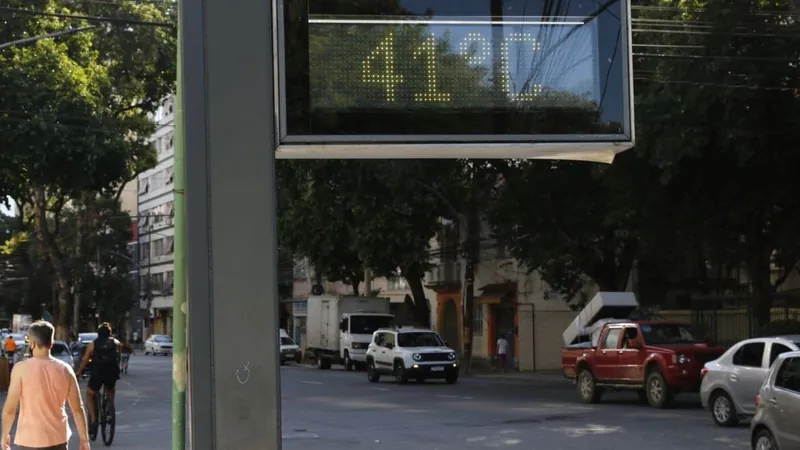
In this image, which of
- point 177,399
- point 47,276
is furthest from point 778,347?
point 47,276

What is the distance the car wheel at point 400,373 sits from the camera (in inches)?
1377

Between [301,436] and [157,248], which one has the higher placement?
[157,248]

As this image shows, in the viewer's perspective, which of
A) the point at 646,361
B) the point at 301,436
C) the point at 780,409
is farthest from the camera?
the point at 646,361

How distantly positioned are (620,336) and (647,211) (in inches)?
159

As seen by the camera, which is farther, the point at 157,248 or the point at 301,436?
the point at 157,248

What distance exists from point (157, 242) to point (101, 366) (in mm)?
87131

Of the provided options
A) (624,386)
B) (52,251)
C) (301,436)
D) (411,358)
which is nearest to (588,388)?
(624,386)

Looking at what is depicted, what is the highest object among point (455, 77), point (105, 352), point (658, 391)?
point (455, 77)

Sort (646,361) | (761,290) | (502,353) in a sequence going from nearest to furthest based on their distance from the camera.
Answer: (646,361)
(761,290)
(502,353)

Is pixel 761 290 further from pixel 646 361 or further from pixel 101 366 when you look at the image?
pixel 101 366

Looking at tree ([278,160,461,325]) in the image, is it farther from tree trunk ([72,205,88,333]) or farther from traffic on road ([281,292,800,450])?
tree trunk ([72,205,88,333])

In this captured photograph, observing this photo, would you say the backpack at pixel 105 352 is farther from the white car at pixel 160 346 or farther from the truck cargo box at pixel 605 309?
the white car at pixel 160 346

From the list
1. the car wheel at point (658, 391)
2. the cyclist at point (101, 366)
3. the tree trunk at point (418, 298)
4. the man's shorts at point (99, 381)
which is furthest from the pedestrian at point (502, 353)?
the man's shorts at point (99, 381)

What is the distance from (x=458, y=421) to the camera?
20391 mm
